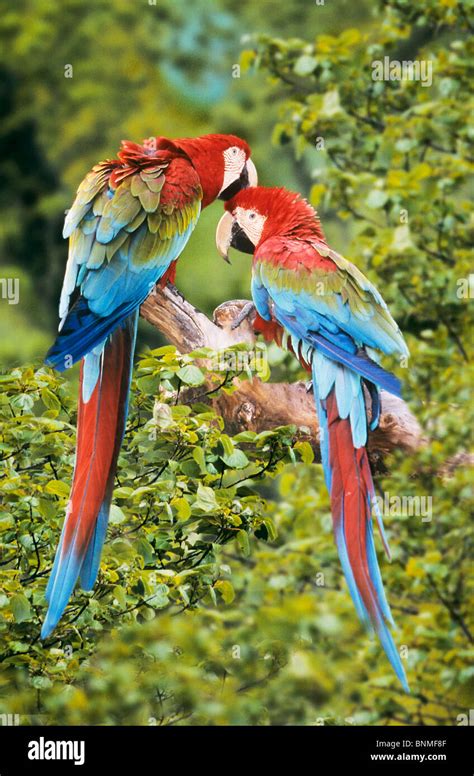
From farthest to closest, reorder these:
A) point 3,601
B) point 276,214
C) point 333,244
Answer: point 333,244, point 276,214, point 3,601

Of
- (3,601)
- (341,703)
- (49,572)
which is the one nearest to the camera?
(3,601)

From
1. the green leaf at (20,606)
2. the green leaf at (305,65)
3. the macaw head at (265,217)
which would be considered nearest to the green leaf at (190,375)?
the macaw head at (265,217)

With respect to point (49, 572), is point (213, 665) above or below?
below

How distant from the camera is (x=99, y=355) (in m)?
2.36

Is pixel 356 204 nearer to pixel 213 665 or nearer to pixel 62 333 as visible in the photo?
pixel 62 333

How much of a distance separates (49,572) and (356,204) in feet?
5.01

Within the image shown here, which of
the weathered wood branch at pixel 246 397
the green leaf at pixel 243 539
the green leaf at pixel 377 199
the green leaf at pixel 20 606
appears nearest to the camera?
the green leaf at pixel 20 606

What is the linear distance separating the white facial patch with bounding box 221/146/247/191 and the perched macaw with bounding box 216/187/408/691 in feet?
0.15

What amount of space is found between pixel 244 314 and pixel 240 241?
→ 20cm

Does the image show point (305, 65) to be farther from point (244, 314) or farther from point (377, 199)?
point (244, 314)

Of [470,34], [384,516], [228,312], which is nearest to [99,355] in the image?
[228,312]

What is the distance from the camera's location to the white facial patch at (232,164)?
257cm

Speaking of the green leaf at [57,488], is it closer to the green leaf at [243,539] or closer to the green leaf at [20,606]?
the green leaf at [20,606]

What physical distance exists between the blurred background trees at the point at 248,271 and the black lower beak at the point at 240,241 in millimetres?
71
